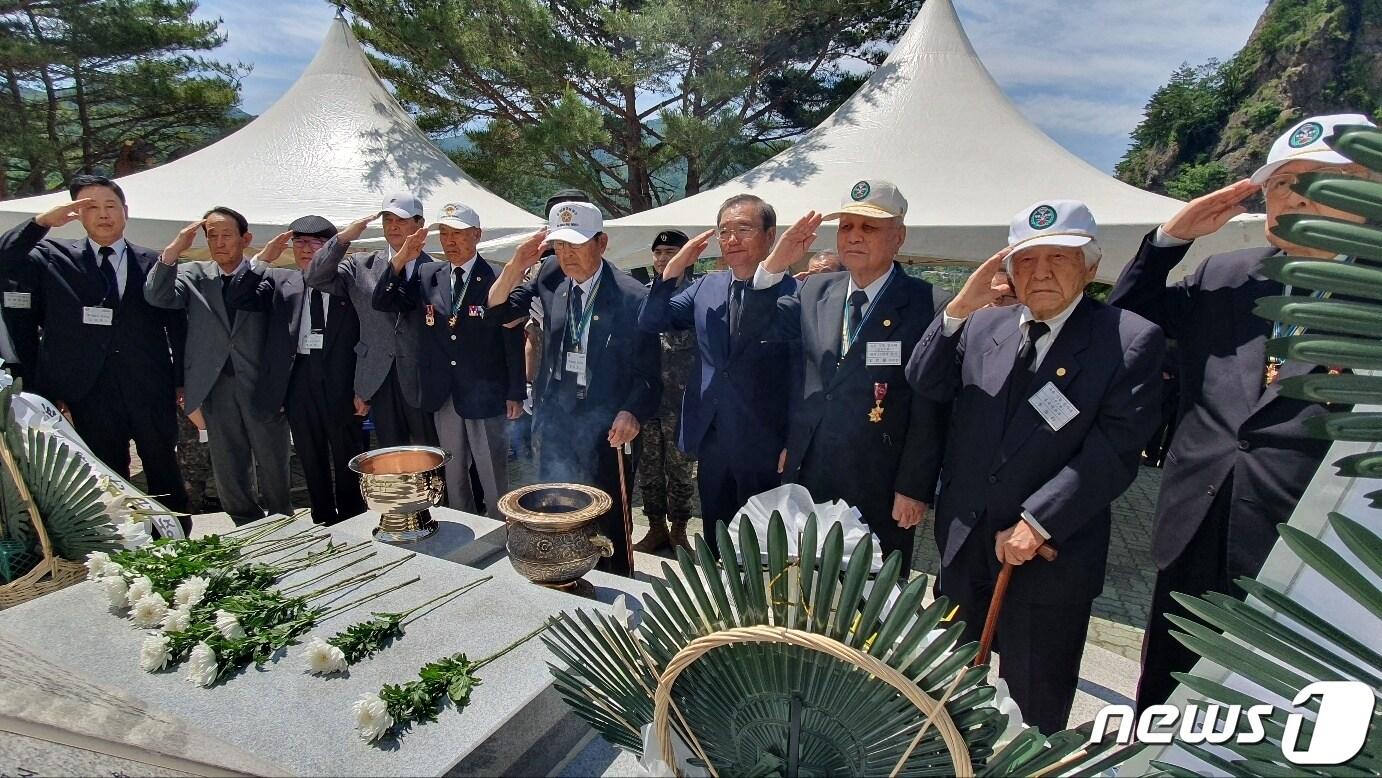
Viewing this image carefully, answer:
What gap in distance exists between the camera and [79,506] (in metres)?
2.30

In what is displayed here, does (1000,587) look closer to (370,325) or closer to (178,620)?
(178,620)

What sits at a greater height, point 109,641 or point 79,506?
point 79,506

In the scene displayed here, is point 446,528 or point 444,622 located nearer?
point 444,622

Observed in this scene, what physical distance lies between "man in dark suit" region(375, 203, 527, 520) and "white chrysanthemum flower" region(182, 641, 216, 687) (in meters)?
2.62

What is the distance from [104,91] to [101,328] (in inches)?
626

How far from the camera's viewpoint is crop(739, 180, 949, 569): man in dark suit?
9.32 ft

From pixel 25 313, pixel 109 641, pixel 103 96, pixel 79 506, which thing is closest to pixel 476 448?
pixel 79 506

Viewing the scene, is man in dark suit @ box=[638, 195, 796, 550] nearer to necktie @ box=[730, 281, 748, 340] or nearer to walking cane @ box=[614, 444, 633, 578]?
necktie @ box=[730, 281, 748, 340]

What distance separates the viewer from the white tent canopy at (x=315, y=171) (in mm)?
7020

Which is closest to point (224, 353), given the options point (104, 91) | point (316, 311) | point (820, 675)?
point (316, 311)

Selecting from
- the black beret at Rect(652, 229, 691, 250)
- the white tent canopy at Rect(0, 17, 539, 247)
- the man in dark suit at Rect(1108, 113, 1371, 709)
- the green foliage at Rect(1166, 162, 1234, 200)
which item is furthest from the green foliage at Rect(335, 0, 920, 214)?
the green foliage at Rect(1166, 162, 1234, 200)

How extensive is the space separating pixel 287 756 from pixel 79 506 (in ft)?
4.94

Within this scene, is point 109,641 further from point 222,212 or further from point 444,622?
point 222,212

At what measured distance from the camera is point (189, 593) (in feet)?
6.56
